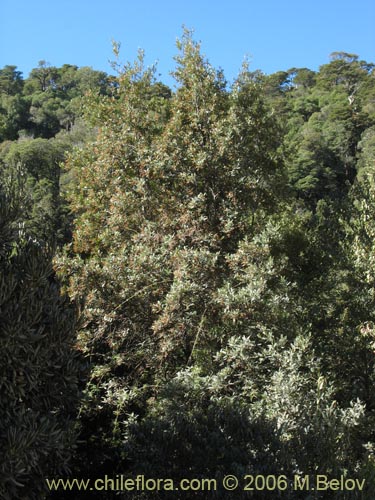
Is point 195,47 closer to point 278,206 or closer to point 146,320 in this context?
point 278,206

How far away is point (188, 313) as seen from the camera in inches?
264

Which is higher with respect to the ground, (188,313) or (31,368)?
(188,313)

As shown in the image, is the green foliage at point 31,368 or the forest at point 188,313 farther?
the forest at point 188,313

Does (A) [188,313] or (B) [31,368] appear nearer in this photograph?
(B) [31,368]

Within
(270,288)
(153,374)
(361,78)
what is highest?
(361,78)

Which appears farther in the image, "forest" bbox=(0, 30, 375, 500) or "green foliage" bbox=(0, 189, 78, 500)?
"forest" bbox=(0, 30, 375, 500)

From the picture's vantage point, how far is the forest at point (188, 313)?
13.2 feet

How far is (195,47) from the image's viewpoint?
8.72m

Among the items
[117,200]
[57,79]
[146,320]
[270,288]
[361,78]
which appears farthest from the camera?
[57,79]

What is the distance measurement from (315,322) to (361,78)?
2825 inches

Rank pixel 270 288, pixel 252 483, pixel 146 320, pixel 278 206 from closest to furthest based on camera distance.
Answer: pixel 252 483 → pixel 270 288 → pixel 146 320 → pixel 278 206

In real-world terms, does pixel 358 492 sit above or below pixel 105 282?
below

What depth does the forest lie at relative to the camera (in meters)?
4.02

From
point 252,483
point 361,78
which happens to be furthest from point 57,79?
point 252,483
